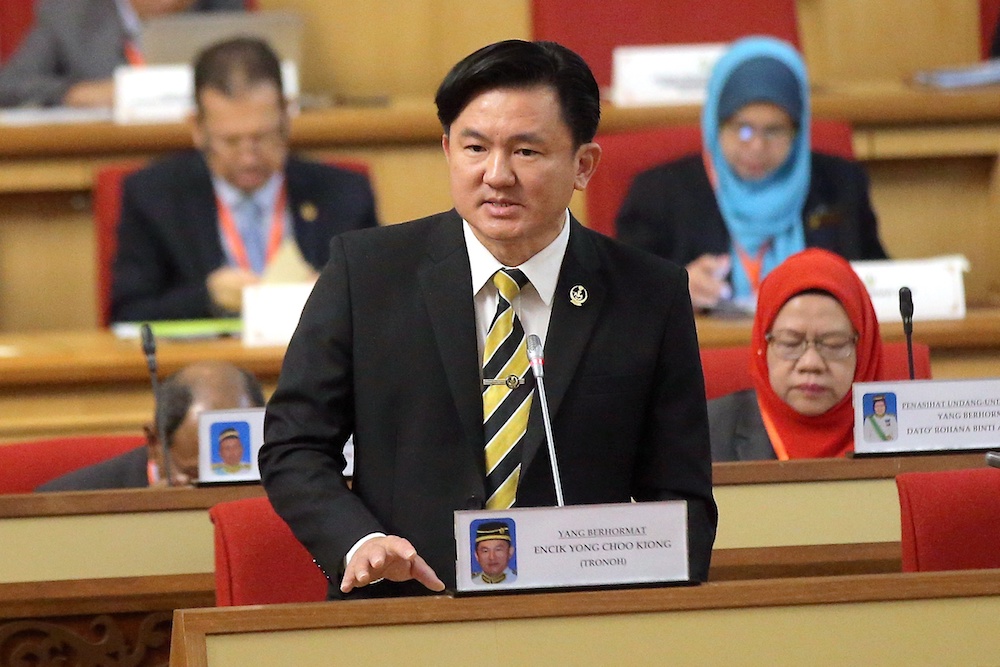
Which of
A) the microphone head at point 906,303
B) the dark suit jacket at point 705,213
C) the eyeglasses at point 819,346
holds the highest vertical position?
the dark suit jacket at point 705,213

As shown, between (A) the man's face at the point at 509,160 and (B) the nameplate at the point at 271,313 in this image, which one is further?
(B) the nameplate at the point at 271,313

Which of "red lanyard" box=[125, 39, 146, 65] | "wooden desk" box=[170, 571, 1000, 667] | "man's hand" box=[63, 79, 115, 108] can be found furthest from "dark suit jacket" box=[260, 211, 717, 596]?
"red lanyard" box=[125, 39, 146, 65]

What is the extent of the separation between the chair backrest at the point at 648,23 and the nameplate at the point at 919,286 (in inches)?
53.3

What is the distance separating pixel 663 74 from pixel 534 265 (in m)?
2.84

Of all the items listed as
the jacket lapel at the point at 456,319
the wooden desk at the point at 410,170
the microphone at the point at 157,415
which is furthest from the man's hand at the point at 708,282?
the jacket lapel at the point at 456,319

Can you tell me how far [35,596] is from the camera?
8.39 feet

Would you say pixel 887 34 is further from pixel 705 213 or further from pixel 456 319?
pixel 456 319

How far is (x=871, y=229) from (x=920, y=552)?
2100 mm

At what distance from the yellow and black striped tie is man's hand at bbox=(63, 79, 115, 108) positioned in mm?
3005

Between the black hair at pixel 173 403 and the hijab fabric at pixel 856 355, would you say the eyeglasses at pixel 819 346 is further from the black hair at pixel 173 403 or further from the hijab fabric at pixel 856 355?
the black hair at pixel 173 403

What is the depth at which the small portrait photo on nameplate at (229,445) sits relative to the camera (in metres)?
2.63

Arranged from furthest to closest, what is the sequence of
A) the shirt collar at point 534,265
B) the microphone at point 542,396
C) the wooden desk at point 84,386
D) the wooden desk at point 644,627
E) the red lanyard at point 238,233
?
1. the red lanyard at point 238,233
2. the wooden desk at point 84,386
3. the shirt collar at point 534,265
4. the microphone at point 542,396
5. the wooden desk at point 644,627

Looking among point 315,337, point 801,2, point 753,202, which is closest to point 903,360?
point 753,202

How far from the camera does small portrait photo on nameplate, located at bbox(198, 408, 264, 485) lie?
2.63 meters
